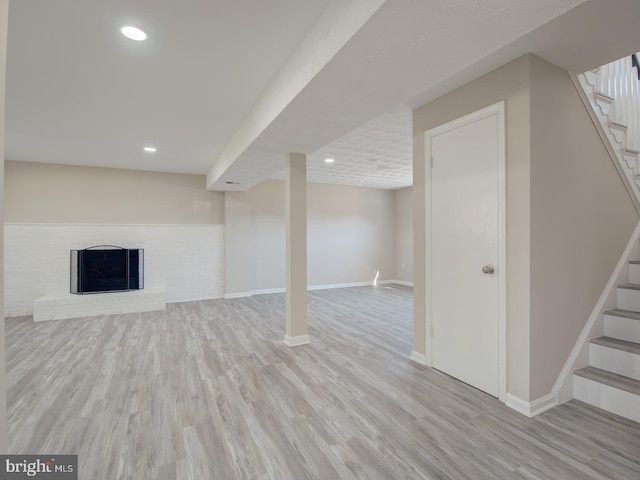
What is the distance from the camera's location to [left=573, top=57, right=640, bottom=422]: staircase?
2.11 m

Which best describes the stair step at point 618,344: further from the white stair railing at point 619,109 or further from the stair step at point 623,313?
the white stair railing at point 619,109

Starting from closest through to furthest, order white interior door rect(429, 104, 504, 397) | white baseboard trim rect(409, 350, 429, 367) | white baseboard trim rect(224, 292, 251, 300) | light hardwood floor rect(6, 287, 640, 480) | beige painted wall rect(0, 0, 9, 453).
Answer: beige painted wall rect(0, 0, 9, 453) < light hardwood floor rect(6, 287, 640, 480) < white interior door rect(429, 104, 504, 397) < white baseboard trim rect(409, 350, 429, 367) < white baseboard trim rect(224, 292, 251, 300)

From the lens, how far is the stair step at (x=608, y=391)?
200cm

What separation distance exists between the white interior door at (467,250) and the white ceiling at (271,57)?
0.53 meters

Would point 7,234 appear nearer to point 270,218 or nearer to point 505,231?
point 270,218

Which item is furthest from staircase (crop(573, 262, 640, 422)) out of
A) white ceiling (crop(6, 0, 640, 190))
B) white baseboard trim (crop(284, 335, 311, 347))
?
white baseboard trim (crop(284, 335, 311, 347))

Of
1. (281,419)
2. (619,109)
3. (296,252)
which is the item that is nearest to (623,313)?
(619,109)

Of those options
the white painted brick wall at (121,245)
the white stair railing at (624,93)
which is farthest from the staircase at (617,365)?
the white painted brick wall at (121,245)

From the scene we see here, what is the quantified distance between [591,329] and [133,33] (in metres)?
4.04

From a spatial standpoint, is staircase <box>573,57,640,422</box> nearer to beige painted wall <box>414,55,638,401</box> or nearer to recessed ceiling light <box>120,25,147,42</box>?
beige painted wall <box>414,55,638,401</box>

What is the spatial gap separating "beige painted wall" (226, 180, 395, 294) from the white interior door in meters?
4.88

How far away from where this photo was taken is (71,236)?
5461mm

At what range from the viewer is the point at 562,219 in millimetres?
2223

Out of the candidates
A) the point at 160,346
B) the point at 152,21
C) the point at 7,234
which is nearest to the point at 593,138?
the point at 152,21
